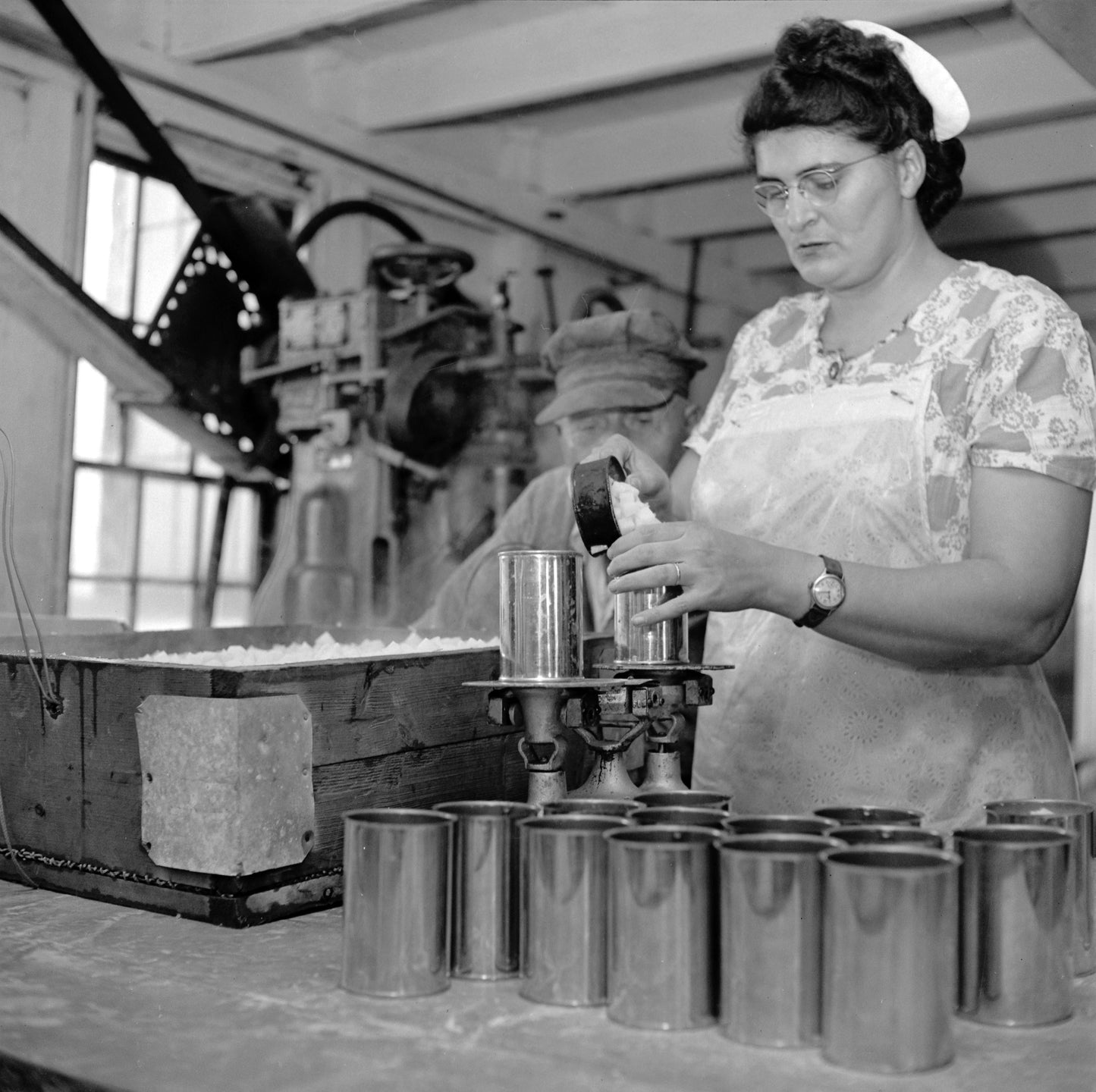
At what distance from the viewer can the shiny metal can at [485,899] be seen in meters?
1.02

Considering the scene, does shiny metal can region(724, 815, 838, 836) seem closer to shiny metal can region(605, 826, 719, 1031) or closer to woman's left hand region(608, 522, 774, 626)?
shiny metal can region(605, 826, 719, 1031)

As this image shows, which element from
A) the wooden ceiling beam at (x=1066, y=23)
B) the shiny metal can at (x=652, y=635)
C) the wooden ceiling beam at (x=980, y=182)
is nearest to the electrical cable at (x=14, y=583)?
the shiny metal can at (x=652, y=635)

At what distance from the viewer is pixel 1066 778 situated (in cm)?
172

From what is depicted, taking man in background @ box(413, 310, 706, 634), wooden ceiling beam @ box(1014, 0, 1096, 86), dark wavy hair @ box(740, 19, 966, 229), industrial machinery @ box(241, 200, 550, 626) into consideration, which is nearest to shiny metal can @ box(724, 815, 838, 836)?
dark wavy hair @ box(740, 19, 966, 229)

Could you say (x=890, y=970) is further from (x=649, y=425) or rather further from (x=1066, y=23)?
(x=1066, y=23)

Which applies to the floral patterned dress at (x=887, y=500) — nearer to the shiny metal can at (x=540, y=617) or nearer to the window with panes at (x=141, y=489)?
the shiny metal can at (x=540, y=617)

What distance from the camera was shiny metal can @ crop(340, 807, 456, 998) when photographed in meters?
0.97

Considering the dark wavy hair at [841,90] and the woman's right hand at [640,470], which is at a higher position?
the dark wavy hair at [841,90]

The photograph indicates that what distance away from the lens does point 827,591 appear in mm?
1297

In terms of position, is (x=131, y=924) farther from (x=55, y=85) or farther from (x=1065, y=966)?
(x=55, y=85)

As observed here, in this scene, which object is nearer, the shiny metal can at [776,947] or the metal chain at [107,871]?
the shiny metal can at [776,947]

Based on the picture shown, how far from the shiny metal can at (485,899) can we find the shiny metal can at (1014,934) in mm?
354

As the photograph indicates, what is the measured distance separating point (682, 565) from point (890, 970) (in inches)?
19.8

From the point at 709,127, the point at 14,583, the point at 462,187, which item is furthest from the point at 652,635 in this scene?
the point at 462,187
